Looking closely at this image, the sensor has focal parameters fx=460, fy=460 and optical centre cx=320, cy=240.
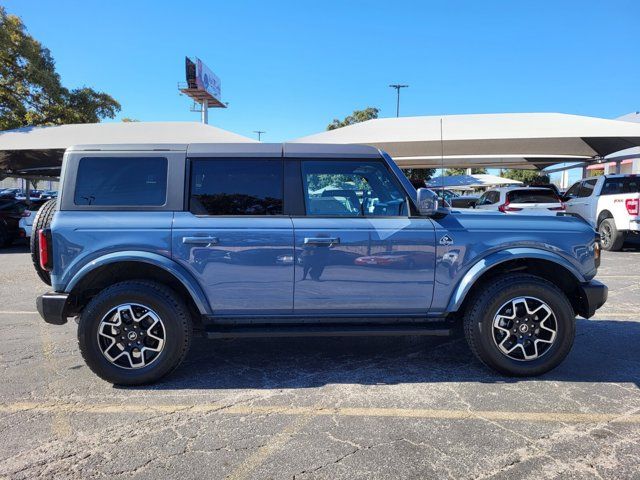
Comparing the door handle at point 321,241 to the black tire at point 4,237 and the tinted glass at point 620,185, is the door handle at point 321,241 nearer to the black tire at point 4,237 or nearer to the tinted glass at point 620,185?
the tinted glass at point 620,185

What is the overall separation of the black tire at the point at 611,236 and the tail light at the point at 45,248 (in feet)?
40.9

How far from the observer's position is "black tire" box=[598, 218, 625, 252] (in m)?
11.6

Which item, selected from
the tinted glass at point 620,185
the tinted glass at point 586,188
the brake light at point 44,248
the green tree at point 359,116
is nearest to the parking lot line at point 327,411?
the brake light at point 44,248

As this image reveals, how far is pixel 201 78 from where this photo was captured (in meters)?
48.7

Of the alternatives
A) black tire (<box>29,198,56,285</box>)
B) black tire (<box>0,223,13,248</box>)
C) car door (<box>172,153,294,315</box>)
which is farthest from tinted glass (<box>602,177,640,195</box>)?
black tire (<box>0,223,13,248</box>)

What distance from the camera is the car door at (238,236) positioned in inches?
143

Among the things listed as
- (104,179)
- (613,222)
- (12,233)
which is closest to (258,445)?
(104,179)

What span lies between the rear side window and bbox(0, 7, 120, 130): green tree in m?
20.2

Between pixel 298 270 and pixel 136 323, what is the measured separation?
1.35 metres

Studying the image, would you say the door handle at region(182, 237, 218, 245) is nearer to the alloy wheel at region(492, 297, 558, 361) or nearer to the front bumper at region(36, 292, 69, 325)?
the front bumper at region(36, 292, 69, 325)

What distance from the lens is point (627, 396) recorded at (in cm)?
355

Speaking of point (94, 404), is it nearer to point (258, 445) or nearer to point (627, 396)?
point (258, 445)

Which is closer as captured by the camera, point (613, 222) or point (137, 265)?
point (137, 265)

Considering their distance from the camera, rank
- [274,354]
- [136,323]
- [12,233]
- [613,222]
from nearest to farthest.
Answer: [136,323] < [274,354] < [613,222] < [12,233]
